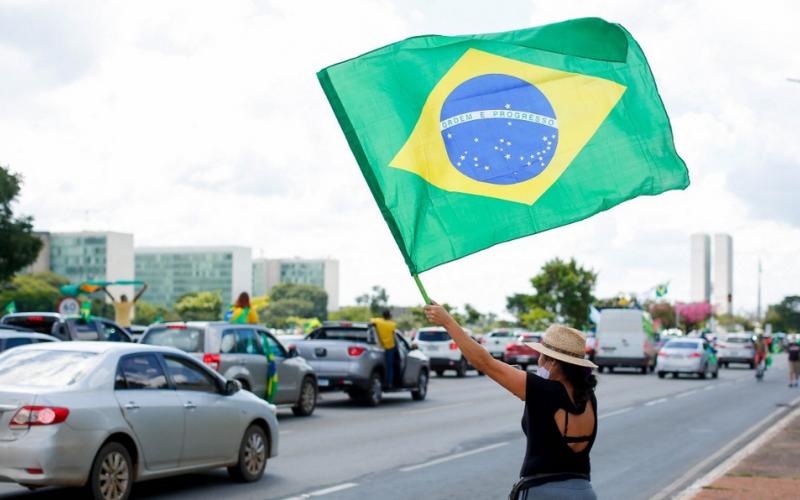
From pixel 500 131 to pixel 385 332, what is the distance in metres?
17.7

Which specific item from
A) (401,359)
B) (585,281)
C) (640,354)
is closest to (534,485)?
(401,359)

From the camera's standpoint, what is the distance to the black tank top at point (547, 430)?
515 centimetres

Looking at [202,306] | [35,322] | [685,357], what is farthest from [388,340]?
[202,306]

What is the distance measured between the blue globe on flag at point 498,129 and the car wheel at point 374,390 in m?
17.3

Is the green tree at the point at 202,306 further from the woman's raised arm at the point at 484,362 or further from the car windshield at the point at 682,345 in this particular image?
the woman's raised arm at the point at 484,362

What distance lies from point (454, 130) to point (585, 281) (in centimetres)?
7602

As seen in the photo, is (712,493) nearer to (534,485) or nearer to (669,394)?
(534,485)

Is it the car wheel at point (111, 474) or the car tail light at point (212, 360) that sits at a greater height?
the car tail light at point (212, 360)

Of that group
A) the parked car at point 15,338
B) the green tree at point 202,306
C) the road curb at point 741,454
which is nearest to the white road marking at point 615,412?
the road curb at point 741,454

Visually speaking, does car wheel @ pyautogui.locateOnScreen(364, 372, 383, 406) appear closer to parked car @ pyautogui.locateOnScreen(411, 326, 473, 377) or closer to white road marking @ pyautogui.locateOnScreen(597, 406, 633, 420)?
white road marking @ pyautogui.locateOnScreen(597, 406, 633, 420)

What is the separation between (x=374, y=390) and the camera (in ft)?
79.8

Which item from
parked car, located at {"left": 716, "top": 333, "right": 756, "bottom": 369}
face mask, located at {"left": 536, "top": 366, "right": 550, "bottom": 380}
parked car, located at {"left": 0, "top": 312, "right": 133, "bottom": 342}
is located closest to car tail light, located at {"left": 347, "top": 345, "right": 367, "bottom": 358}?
parked car, located at {"left": 0, "top": 312, "right": 133, "bottom": 342}

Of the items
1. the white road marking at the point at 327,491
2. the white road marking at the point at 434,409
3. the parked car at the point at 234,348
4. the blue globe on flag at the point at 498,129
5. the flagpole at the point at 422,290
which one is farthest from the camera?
the white road marking at the point at 434,409

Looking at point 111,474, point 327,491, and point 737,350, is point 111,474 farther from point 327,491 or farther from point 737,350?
point 737,350
